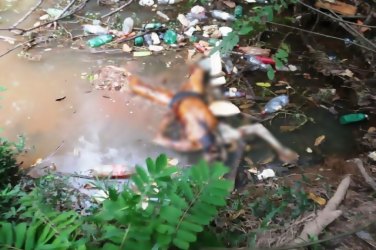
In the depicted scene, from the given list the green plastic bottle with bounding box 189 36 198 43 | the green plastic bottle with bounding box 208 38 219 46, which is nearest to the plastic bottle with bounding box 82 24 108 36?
the green plastic bottle with bounding box 189 36 198 43

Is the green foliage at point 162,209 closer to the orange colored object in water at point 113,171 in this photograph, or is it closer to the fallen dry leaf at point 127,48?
the orange colored object in water at point 113,171

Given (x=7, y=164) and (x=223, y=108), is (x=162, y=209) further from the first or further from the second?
(x=223, y=108)

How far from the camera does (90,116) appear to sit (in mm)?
2676

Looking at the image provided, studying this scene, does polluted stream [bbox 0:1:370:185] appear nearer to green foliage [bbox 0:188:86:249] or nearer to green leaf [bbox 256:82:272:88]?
green leaf [bbox 256:82:272:88]

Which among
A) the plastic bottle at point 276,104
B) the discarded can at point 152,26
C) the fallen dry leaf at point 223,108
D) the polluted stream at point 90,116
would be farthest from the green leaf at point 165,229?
the discarded can at point 152,26

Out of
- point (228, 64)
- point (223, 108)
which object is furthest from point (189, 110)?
point (228, 64)

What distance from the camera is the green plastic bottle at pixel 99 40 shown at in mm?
3166

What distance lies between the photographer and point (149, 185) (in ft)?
4.21

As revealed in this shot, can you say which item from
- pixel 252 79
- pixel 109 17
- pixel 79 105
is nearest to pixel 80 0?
pixel 109 17

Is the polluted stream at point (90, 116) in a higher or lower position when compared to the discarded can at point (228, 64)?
lower

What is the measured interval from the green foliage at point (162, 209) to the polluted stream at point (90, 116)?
114 centimetres

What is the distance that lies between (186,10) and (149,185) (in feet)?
8.25

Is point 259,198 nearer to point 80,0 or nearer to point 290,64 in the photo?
point 290,64

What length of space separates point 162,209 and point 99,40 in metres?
2.20
